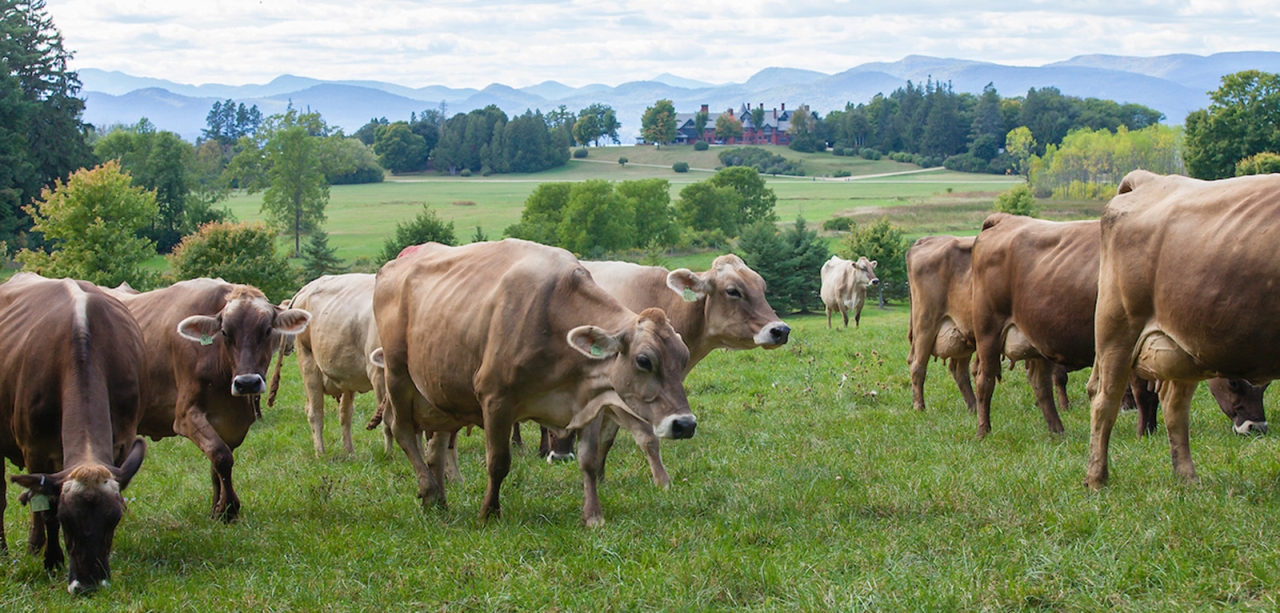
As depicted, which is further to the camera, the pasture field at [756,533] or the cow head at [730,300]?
the cow head at [730,300]

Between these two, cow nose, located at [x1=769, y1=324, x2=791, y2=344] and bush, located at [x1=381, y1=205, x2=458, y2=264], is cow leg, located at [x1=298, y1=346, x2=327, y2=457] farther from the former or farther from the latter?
bush, located at [x1=381, y1=205, x2=458, y2=264]

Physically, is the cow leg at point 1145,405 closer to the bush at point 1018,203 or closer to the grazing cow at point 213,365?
the grazing cow at point 213,365

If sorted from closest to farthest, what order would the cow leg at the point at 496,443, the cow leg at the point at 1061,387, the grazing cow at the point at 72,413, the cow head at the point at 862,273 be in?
the grazing cow at the point at 72,413 < the cow leg at the point at 496,443 < the cow leg at the point at 1061,387 < the cow head at the point at 862,273

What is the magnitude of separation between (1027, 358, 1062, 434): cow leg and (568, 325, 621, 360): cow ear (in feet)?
17.3

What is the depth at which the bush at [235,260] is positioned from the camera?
46.3 m

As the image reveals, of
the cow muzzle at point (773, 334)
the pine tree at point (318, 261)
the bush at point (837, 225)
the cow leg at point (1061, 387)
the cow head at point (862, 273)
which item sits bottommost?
the bush at point (837, 225)

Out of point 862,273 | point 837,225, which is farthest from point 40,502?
point 837,225

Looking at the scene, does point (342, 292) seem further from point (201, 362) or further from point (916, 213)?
point (916, 213)

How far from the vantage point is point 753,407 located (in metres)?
13.0

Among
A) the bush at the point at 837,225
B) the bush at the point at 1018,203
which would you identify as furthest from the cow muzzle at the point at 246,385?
the bush at the point at 837,225

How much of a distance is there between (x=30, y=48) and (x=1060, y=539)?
78.5 m

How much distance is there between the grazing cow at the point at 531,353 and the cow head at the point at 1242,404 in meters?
5.90

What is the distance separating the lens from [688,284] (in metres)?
10.2

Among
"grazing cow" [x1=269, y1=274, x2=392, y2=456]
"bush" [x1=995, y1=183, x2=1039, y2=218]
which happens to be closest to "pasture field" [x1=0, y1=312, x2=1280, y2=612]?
"grazing cow" [x1=269, y1=274, x2=392, y2=456]
